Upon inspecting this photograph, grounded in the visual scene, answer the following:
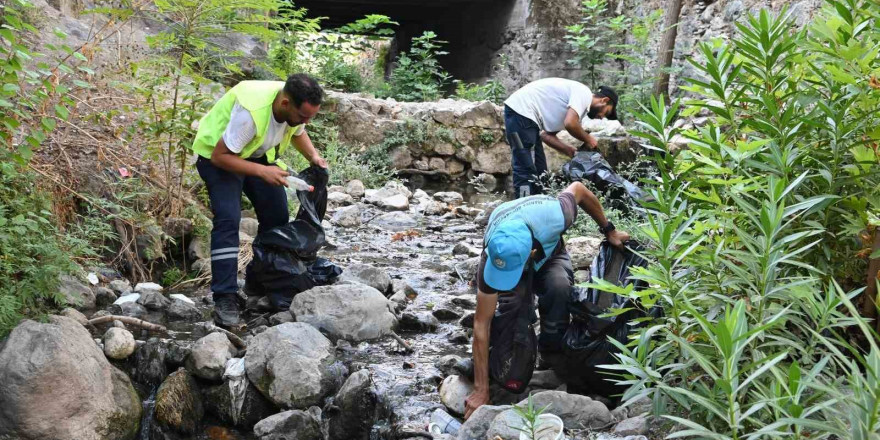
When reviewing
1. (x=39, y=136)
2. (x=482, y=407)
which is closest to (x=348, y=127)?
(x=39, y=136)

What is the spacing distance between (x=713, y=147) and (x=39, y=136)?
10.4 ft

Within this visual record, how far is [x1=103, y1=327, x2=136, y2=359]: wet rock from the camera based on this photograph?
12.7 feet

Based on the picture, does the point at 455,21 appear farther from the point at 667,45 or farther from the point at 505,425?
the point at 505,425

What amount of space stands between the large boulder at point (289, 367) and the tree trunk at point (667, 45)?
8.35 m

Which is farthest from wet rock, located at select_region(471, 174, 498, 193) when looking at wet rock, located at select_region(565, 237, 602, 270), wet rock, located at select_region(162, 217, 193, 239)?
wet rock, located at select_region(162, 217, 193, 239)

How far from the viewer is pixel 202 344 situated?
3805mm

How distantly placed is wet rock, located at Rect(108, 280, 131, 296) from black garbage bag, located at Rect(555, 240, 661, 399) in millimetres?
2830

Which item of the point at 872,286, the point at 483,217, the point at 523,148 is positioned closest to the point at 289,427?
the point at 872,286

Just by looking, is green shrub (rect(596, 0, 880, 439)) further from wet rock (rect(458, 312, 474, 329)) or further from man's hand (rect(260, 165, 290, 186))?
man's hand (rect(260, 165, 290, 186))

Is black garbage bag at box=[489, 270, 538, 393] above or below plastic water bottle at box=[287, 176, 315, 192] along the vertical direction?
below

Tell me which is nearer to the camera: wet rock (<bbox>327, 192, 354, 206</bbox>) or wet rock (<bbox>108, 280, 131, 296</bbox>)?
wet rock (<bbox>108, 280, 131, 296</bbox>)

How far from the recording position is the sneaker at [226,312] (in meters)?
4.29

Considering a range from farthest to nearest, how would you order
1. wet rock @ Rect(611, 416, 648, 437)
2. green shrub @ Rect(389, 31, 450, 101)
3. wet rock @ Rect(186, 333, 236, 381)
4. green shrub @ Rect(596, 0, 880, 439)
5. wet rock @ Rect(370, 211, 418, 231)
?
green shrub @ Rect(389, 31, 450, 101), wet rock @ Rect(370, 211, 418, 231), wet rock @ Rect(186, 333, 236, 381), wet rock @ Rect(611, 416, 648, 437), green shrub @ Rect(596, 0, 880, 439)

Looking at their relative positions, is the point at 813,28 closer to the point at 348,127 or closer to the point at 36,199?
the point at 36,199
